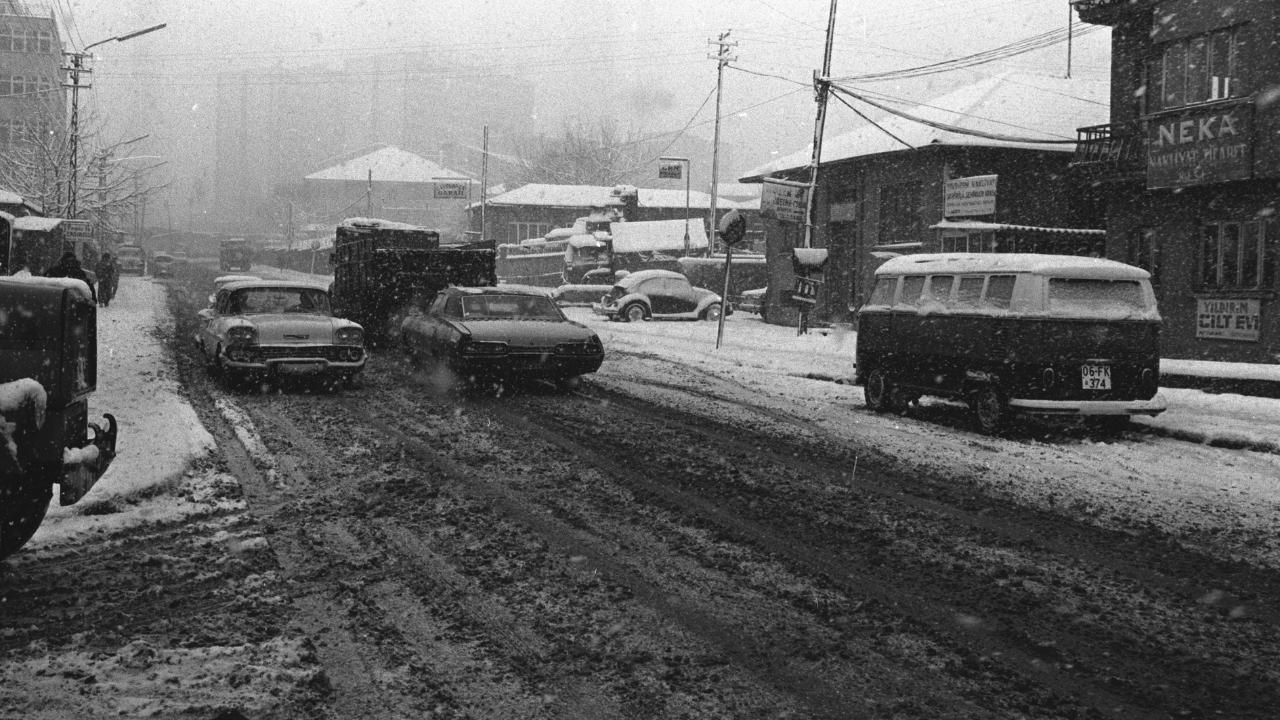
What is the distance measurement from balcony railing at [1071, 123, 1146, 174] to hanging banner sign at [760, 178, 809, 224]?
21.8 feet

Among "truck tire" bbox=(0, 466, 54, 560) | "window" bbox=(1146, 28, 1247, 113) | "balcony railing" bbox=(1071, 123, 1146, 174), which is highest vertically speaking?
"window" bbox=(1146, 28, 1247, 113)

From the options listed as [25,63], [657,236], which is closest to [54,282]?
[657,236]

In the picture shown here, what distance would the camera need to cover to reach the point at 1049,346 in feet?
35.9

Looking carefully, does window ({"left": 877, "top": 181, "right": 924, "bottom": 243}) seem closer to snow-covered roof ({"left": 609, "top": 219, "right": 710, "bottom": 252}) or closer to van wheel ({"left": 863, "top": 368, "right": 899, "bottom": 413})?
van wheel ({"left": 863, "top": 368, "right": 899, "bottom": 413})

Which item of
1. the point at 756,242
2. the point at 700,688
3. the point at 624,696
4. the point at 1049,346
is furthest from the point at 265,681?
the point at 756,242

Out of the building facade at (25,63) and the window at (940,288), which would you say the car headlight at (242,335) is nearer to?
the window at (940,288)

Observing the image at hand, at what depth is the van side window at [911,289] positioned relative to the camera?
1284 centimetres

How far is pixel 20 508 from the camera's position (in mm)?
5730

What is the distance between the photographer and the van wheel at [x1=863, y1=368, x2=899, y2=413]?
43.5ft

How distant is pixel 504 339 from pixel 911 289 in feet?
16.8

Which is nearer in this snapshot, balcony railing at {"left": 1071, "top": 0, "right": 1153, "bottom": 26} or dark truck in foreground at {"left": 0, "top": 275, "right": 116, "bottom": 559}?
dark truck in foreground at {"left": 0, "top": 275, "right": 116, "bottom": 559}

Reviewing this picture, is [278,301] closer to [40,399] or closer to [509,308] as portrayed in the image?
[509,308]

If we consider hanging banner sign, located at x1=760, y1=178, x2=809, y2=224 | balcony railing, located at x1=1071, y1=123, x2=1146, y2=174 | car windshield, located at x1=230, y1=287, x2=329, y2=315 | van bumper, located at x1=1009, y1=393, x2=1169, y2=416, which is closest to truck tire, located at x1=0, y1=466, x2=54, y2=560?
car windshield, located at x1=230, y1=287, x2=329, y2=315

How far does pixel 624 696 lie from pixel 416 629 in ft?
4.02
